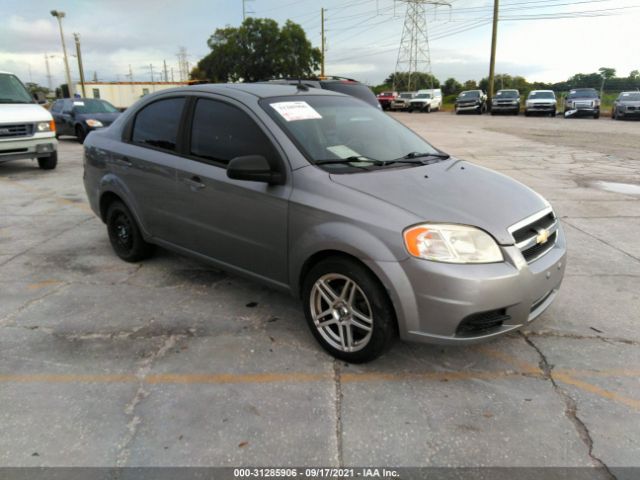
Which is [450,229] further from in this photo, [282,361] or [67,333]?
[67,333]

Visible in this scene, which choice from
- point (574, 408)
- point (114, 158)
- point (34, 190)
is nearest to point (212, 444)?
point (574, 408)

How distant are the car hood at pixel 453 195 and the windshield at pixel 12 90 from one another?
32.9 ft

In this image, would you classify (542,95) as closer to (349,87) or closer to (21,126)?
(349,87)

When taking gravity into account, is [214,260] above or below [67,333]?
above

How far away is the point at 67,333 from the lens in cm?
358

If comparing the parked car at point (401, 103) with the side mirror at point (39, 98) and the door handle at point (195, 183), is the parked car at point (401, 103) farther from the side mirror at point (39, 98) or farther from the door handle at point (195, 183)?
the door handle at point (195, 183)

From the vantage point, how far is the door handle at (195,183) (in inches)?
Result: 148

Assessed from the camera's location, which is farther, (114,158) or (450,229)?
(114,158)

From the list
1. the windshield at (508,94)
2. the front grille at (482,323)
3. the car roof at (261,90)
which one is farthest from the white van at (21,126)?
the windshield at (508,94)

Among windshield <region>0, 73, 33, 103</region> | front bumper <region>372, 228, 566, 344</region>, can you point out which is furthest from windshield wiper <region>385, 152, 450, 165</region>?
windshield <region>0, 73, 33, 103</region>

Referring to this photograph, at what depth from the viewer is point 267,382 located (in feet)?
9.73

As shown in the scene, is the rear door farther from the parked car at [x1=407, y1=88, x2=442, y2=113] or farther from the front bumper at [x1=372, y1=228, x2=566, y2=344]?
the parked car at [x1=407, y1=88, x2=442, y2=113]

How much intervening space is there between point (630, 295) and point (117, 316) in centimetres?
417

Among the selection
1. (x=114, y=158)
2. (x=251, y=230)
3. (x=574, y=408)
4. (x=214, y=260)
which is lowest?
(x=574, y=408)
